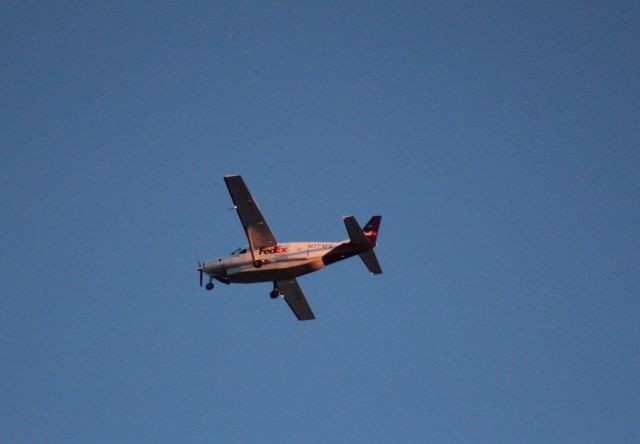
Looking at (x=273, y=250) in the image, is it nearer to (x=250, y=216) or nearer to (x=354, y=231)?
(x=250, y=216)

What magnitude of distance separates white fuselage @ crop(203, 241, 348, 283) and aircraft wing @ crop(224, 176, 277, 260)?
1.90 ft

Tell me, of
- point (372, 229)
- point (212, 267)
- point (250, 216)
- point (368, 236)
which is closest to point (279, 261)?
point (250, 216)

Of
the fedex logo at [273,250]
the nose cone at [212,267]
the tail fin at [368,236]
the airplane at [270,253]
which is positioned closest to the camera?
the tail fin at [368,236]

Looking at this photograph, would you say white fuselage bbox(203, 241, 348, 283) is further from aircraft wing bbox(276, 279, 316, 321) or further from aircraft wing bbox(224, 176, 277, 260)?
aircraft wing bbox(276, 279, 316, 321)

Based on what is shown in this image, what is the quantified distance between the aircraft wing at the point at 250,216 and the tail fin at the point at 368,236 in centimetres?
503

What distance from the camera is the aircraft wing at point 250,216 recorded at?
179 ft

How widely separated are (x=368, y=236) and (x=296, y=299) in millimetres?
7611

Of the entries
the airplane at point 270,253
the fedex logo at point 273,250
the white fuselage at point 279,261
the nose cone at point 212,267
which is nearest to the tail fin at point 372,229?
the airplane at point 270,253

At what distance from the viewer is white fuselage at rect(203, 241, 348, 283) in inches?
2250

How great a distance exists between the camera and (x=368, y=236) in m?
56.8

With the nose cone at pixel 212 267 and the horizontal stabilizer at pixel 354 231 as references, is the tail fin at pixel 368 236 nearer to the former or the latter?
the horizontal stabilizer at pixel 354 231

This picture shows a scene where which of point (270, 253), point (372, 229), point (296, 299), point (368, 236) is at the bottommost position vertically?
point (296, 299)

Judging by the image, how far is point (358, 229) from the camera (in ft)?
180

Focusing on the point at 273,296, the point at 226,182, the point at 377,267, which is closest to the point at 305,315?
the point at 273,296
